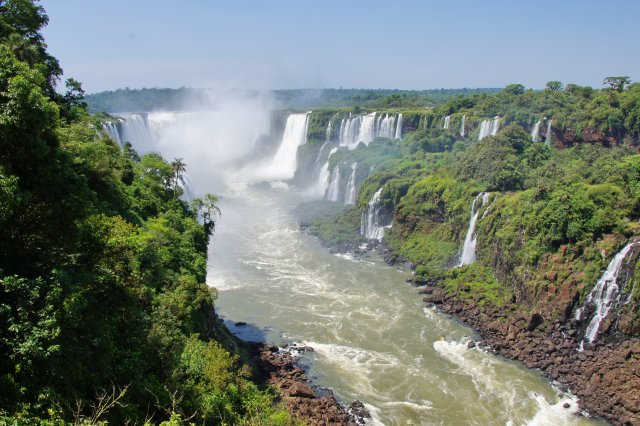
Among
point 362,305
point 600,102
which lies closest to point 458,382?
point 362,305

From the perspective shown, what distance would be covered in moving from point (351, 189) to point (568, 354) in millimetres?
33571

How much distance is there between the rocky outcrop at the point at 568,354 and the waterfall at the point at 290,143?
1955 inches

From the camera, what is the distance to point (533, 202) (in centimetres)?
3328

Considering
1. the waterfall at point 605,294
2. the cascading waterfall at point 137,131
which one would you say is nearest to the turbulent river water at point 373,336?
the waterfall at point 605,294

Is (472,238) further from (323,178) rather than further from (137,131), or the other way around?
(137,131)

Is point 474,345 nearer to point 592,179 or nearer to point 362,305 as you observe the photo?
point 362,305

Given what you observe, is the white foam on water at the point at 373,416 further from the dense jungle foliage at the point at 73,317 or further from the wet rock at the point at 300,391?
the dense jungle foliage at the point at 73,317

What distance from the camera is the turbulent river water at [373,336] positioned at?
22.3 metres

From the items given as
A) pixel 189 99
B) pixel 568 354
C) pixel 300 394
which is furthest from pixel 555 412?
pixel 189 99

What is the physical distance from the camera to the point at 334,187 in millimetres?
59031

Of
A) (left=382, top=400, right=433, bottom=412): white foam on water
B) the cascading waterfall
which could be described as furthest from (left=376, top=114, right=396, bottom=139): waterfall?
(left=382, top=400, right=433, bottom=412): white foam on water

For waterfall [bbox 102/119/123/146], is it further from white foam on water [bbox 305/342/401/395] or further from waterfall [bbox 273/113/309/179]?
white foam on water [bbox 305/342/401/395]

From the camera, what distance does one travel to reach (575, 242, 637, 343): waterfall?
25641mm

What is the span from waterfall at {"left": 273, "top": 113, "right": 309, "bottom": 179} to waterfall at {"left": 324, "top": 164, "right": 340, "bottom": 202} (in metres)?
17.0
